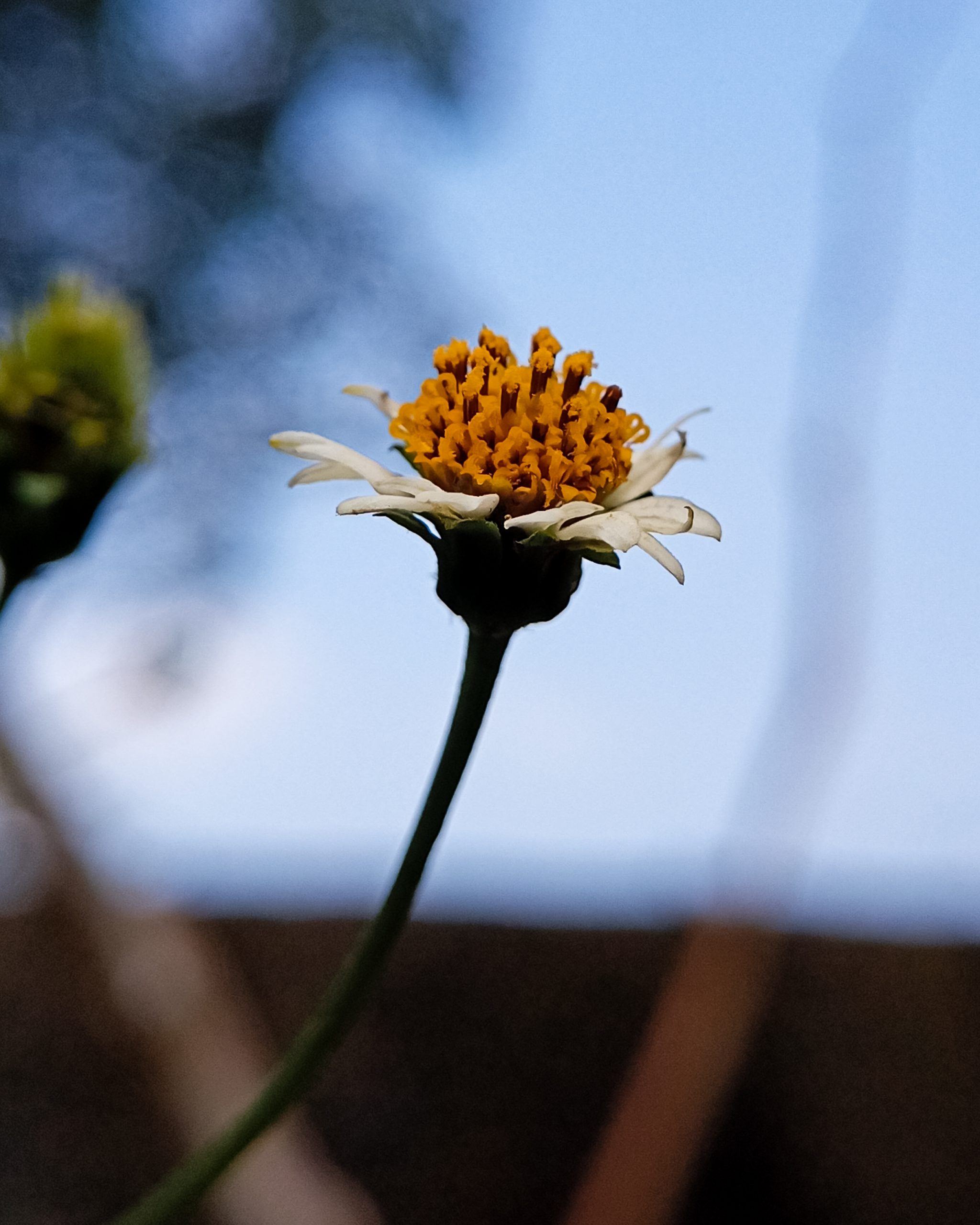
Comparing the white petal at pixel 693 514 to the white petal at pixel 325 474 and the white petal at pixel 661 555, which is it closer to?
the white petal at pixel 661 555

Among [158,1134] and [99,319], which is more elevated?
[99,319]

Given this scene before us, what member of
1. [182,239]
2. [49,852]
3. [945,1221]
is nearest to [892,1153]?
[945,1221]

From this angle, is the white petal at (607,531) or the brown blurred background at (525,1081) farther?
the brown blurred background at (525,1081)

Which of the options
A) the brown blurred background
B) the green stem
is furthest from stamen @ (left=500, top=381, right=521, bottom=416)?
the brown blurred background

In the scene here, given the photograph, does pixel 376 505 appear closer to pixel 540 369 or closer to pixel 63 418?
pixel 540 369

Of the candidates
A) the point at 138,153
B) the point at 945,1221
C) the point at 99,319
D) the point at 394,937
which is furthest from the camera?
the point at 138,153

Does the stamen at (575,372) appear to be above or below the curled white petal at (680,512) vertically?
above

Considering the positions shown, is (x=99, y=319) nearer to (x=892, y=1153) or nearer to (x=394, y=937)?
(x=394, y=937)

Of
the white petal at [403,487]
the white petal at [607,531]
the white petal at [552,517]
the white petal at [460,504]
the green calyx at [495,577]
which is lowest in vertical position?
the green calyx at [495,577]

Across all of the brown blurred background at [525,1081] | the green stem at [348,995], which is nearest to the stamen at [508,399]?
the green stem at [348,995]
